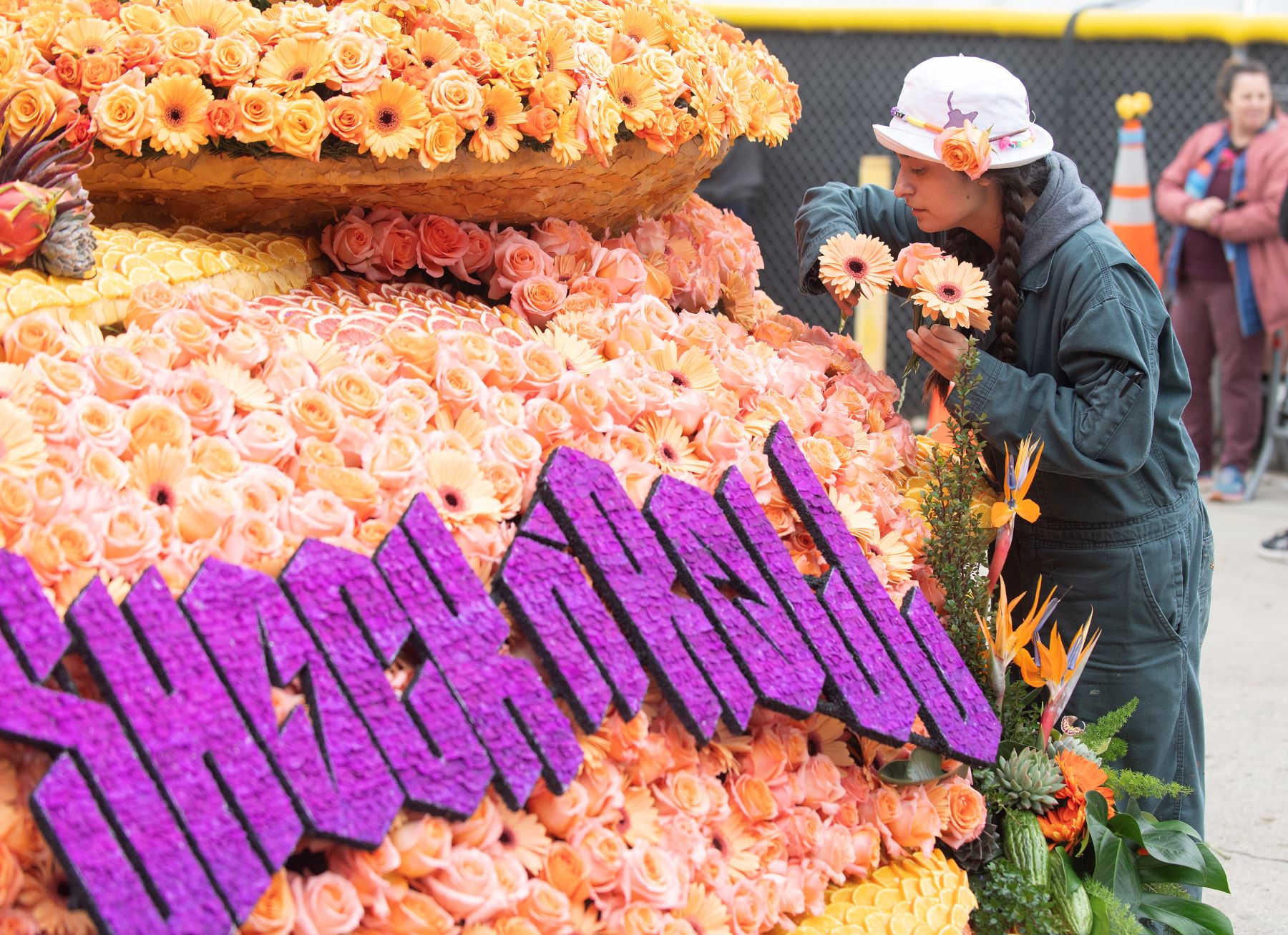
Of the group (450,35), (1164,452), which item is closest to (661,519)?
(450,35)

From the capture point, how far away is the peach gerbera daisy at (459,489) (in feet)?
5.88

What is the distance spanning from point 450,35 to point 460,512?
A: 2.76ft

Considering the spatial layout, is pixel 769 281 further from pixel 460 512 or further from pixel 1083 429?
pixel 460 512

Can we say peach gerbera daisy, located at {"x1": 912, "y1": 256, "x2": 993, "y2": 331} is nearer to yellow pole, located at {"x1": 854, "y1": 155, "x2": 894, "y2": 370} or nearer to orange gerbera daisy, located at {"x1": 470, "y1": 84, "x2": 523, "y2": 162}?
orange gerbera daisy, located at {"x1": 470, "y1": 84, "x2": 523, "y2": 162}

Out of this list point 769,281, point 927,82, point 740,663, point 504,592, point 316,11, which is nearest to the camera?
point 504,592

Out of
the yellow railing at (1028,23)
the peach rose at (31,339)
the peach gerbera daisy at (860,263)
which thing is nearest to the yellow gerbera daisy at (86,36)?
the peach rose at (31,339)

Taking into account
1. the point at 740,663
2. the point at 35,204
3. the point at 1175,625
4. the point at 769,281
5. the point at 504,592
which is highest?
the point at 35,204

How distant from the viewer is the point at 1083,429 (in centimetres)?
218

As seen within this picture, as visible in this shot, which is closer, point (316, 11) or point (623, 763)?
point (623, 763)

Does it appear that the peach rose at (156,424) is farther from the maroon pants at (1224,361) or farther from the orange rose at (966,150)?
the maroon pants at (1224,361)

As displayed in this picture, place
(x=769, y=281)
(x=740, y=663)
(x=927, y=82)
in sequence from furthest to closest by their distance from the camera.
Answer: (x=769, y=281)
(x=927, y=82)
(x=740, y=663)

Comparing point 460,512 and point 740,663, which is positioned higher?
point 460,512

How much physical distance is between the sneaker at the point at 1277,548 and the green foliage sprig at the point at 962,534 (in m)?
4.02

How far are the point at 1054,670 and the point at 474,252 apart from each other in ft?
3.88
